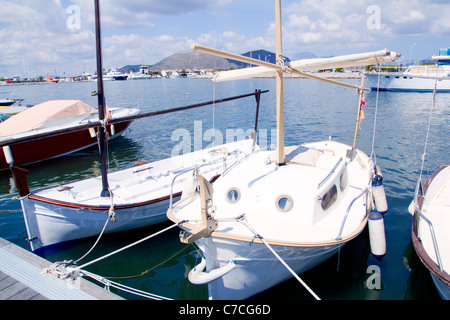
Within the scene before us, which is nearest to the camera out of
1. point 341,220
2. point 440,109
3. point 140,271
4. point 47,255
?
point 341,220

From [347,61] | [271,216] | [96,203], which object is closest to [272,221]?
[271,216]

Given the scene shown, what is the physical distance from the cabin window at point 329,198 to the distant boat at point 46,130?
1416cm

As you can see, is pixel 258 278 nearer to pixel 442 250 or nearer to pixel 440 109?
pixel 442 250

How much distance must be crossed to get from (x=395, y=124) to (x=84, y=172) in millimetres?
26864

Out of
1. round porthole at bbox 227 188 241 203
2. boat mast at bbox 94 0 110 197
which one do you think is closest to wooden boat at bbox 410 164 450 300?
round porthole at bbox 227 188 241 203

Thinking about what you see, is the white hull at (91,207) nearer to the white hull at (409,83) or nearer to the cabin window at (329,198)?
the cabin window at (329,198)

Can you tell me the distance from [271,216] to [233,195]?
116cm

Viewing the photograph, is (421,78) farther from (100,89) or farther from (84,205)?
(84,205)

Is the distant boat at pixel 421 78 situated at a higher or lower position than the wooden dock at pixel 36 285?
higher

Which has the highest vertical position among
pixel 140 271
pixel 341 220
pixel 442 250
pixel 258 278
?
pixel 341 220

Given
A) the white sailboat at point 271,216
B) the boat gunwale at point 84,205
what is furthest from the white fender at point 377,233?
the boat gunwale at point 84,205

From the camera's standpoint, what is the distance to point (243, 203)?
24.6 feet

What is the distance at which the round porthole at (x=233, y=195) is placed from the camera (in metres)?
7.62

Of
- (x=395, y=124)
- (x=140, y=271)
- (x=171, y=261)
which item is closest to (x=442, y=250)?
(x=171, y=261)
